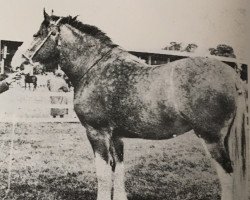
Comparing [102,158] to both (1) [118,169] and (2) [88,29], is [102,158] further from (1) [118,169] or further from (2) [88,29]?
(2) [88,29]

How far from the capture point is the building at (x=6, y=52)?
1.94 m

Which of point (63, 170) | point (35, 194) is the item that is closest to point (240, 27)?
point (63, 170)

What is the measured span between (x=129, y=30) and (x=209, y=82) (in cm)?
43

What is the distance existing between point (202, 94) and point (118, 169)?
0.48 metres

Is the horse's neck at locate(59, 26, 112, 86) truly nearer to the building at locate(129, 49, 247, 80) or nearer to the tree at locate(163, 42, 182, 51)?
the building at locate(129, 49, 247, 80)

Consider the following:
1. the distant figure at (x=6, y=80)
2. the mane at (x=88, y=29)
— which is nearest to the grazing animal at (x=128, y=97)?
the mane at (x=88, y=29)

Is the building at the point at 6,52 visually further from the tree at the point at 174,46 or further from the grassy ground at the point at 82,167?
the tree at the point at 174,46

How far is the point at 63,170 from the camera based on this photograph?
1.95m

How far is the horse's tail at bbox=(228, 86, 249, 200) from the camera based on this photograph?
6.95 ft

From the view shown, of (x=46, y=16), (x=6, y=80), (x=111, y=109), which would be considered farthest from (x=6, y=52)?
(x=111, y=109)

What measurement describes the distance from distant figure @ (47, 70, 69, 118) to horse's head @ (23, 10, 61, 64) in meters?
0.09

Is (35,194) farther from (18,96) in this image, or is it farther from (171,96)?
(171,96)

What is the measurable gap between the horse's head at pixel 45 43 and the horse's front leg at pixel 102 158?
0.35 metres

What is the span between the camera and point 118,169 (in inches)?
80.3
